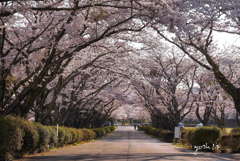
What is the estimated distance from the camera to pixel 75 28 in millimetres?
14031

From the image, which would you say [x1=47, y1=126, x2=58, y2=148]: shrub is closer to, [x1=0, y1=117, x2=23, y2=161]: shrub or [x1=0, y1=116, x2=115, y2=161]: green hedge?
[x1=0, y1=116, x2=115, y2=161]: green hedge

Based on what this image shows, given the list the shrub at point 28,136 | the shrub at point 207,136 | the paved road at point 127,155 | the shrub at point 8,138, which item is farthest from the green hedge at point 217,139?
the shrub at point 8,138

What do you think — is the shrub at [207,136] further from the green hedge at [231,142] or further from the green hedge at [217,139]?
the green hedge at [231,142]

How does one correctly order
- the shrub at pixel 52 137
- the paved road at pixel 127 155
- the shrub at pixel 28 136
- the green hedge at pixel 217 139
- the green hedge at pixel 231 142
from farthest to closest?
the green hedge at pixel 217 139 → the green hedge at pixel 231 142 → the shrub at pixel 52 137 → the paved road at pixel 127 155 → the shrub at pixel 28 136

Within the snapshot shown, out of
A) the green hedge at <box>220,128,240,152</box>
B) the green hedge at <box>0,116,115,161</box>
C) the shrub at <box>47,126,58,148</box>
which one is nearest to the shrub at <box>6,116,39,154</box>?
the green hedge at <box>0,116,115,161</box>

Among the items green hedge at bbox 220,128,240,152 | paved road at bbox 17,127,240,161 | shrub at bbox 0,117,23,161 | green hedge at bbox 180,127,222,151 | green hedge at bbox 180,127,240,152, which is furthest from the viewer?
green hedge at bbox 180,127,222,151

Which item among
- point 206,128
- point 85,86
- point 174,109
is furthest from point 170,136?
point 206,128

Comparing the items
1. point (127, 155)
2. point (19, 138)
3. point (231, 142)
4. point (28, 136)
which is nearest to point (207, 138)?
point (231, 142)

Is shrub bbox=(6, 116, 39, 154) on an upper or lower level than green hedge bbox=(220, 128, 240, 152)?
upper

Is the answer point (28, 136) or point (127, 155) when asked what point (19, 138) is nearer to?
point (28, 136)

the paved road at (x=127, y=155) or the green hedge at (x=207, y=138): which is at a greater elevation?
the green hedge at (x=207, y=138)

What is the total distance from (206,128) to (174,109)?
11.9 m

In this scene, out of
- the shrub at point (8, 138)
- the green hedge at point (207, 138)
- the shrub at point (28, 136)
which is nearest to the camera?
the shrub at point (8, 138)

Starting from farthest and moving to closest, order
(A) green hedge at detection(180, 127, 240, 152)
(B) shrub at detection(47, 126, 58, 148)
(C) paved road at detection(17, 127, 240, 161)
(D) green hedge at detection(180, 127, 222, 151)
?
(D) green hedge at detection(180, 127, 222, 151)
(A) green hedge at detection(180, 127, 240, 152)
(B) shrub at detection(47, 126, 58, 148)
(C) paved road at detection(17, 127, 240, 161)
